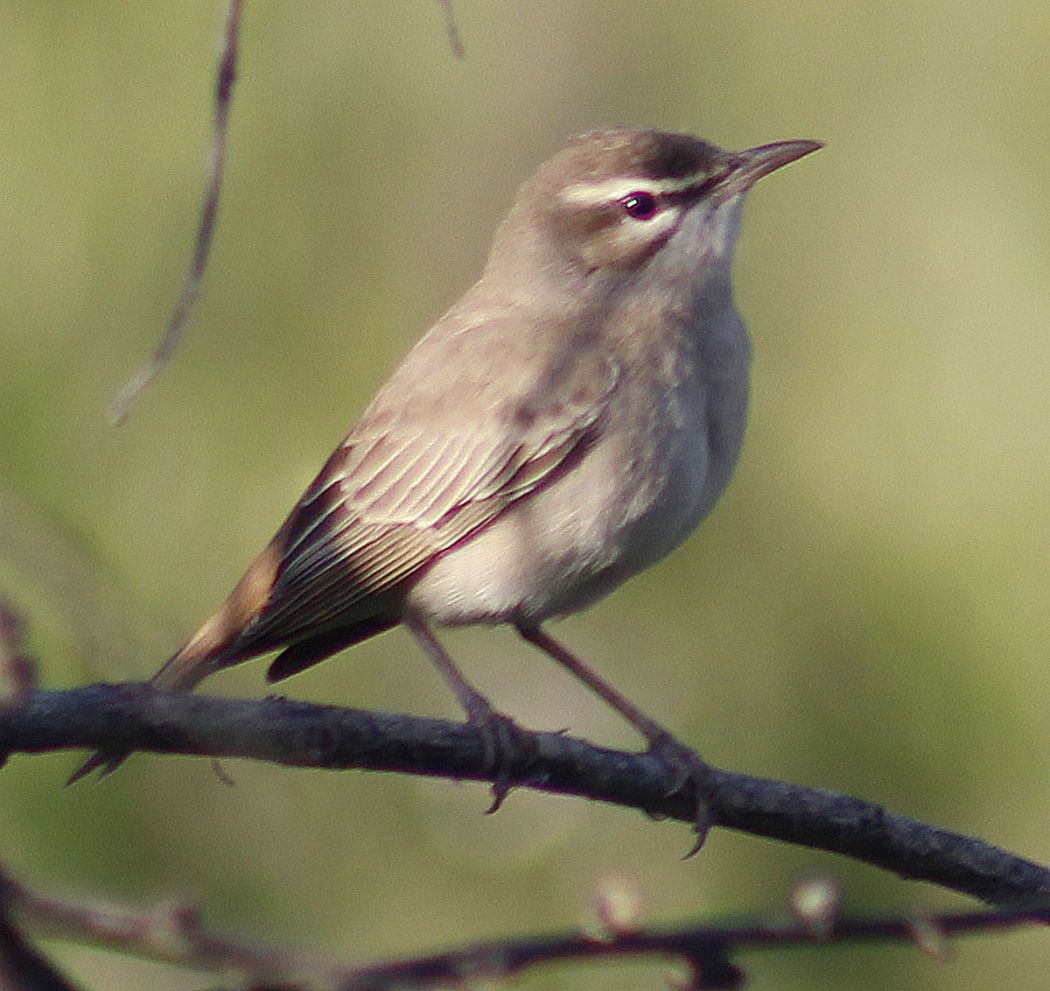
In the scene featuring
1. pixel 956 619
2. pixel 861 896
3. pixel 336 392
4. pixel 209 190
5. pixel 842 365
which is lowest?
pixel 861 896

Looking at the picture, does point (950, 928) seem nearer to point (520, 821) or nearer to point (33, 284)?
point (520, 821)

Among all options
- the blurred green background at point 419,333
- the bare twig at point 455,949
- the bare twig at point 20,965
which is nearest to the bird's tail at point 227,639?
the blurred green background at point 419,333

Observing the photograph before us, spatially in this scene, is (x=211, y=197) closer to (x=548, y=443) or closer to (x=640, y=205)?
(x=548, y=443)

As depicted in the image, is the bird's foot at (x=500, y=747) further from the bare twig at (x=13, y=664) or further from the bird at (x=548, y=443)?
the bare twig at (x=13, y=664)

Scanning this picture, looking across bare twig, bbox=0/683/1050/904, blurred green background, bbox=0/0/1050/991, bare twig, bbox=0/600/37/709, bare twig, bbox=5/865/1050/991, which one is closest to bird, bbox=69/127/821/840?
bare twig, bbox=0/683/1050/904

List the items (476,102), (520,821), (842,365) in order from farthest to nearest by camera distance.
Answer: (476,102)
(842,365)
(520,821)

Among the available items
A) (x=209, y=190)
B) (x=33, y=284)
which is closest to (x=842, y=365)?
(x=33, y=284)

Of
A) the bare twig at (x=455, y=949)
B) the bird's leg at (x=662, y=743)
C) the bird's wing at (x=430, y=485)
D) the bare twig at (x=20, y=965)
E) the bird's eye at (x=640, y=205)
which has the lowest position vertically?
the bird's leg at (x=662, y=743)

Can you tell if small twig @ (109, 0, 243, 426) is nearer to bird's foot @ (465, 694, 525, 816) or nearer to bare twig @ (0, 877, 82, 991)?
bird's foot @ (465, 694, 525, 816)
